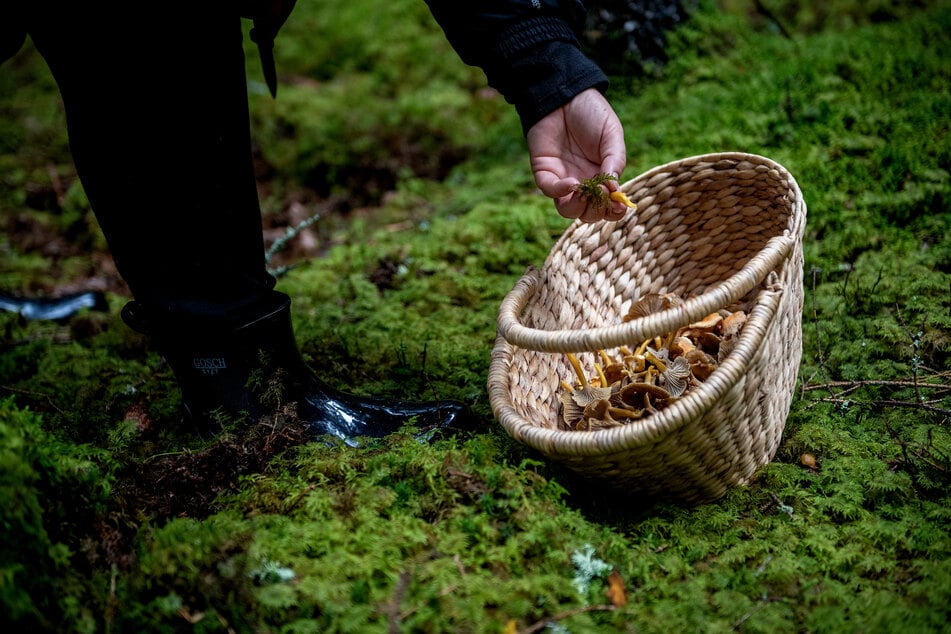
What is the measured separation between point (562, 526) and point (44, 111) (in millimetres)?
6478

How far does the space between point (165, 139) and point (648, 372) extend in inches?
67.2

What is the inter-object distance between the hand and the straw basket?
8.9 inches

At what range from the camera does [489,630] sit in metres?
1.65

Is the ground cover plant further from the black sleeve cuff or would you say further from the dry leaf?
the black sleeve cuff

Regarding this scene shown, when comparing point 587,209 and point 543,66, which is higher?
point 543,66

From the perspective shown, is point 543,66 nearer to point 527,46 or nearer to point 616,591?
point 527,46

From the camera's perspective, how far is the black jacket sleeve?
233 cm

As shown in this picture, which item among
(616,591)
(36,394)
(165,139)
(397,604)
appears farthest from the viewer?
(36,394)

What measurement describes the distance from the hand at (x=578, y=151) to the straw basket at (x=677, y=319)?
8.9 inches

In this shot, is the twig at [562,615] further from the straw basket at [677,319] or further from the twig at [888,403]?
the twig at [888,403]

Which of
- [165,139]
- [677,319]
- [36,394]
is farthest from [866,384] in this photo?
[36,394]

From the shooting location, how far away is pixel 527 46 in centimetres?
Result: 234

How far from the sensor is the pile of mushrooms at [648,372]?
219 cm

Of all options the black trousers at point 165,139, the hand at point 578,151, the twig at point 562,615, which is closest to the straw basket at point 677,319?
the hand at point 578,151
